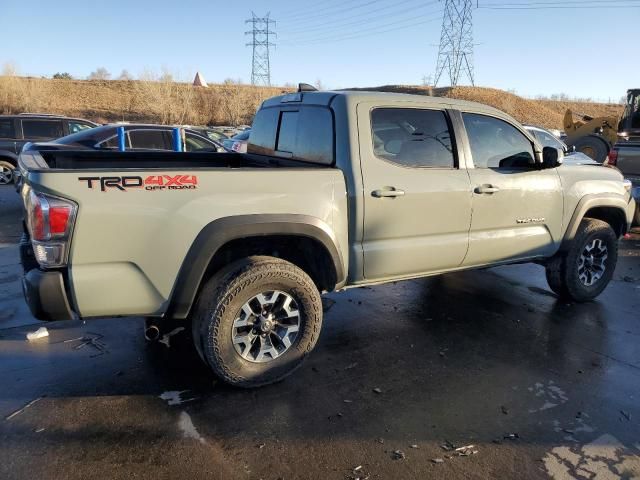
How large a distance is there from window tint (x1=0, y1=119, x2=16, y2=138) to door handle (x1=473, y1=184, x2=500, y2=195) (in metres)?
12.2

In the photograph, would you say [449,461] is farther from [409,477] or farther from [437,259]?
[437,259]

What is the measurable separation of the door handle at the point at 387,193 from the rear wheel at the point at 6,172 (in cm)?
1169

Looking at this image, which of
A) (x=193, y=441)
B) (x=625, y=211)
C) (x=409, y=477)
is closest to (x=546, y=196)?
(x=625, y=211)

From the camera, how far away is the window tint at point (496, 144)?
4.28m

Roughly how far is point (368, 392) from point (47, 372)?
7.53ft

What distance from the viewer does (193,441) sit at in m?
2.83

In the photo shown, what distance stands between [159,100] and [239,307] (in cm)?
5188

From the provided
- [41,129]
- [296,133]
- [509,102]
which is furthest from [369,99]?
[509,102]

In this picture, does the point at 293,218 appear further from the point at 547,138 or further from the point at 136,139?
the point at 547,138

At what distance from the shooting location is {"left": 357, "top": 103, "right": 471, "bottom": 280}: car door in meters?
3.66

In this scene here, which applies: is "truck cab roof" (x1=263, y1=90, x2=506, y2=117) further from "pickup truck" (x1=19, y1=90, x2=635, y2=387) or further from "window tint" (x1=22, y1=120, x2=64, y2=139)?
"window tint" (x1=22, y1=120, x2=64, y2=139)

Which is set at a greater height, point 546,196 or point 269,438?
point 546,196

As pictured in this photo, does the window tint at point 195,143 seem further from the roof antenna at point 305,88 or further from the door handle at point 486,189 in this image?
the door handle at point 486,189

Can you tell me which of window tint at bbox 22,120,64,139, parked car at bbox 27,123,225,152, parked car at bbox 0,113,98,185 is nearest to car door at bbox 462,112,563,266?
parked car at bbox 27,123,225,152
